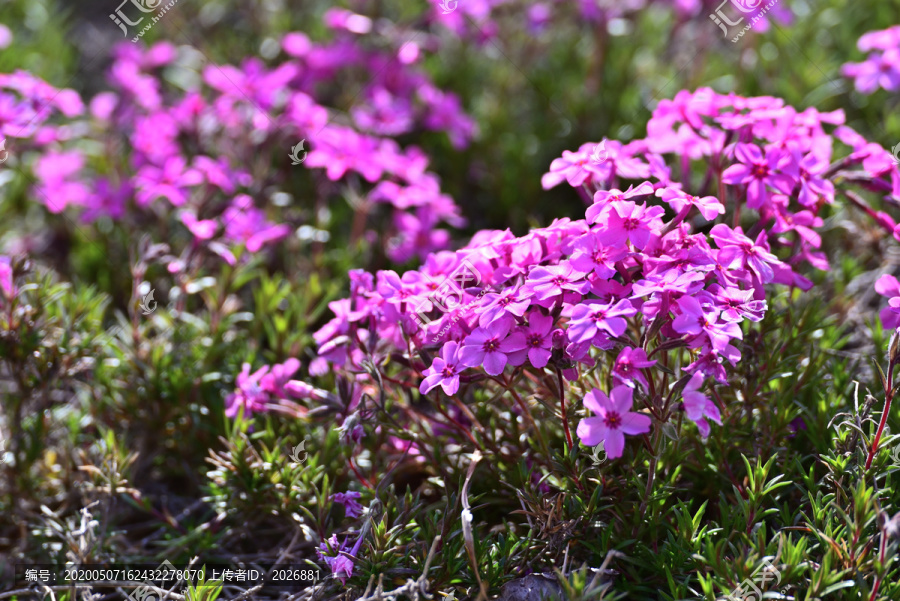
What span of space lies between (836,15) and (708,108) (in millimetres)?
2438

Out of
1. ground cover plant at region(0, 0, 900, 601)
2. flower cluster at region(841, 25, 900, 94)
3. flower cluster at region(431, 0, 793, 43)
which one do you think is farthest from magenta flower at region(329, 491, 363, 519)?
flower cluster at region(431, 0, 793, 43)

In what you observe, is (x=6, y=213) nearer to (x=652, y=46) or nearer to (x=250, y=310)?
(x=250, y=310)

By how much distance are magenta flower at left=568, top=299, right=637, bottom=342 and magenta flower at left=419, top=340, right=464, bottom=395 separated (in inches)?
12.0

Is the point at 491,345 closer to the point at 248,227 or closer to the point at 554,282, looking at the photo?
the point at 554,282

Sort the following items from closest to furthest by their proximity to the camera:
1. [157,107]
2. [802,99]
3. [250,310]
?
[250,310]
[802,99]
[157,107]

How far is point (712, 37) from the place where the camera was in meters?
4.66

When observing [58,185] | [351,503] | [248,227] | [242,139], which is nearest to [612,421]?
[351,503]

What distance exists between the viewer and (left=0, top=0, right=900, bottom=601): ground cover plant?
6.51ft

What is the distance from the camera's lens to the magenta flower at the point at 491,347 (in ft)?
6.25

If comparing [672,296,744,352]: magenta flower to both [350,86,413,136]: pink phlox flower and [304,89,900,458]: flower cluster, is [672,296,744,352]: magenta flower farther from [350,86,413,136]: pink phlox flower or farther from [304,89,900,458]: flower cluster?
[350,86,413,136]: pink phlox flower

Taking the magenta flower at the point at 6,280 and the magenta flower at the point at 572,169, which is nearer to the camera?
the magenta flower at the point at 572,169

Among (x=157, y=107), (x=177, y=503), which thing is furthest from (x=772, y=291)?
(x=157, y=107)

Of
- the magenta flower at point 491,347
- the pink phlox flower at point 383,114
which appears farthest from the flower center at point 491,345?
the pink phlox flower at point 383,114

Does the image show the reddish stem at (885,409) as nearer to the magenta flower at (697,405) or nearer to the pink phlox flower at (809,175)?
the magenta flower at (697,405)
